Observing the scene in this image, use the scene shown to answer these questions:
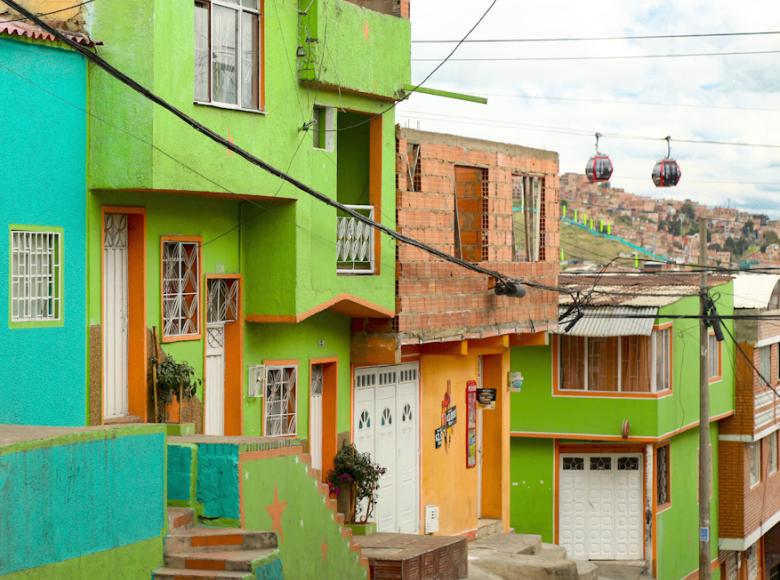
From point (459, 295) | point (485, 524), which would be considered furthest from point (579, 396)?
point (459, 295)

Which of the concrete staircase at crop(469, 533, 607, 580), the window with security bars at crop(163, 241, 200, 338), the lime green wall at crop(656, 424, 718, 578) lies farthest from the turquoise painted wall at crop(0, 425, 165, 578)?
the lime green wall at crop(656, 424, 718, 578)

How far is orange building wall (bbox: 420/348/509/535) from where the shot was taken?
24797 mm

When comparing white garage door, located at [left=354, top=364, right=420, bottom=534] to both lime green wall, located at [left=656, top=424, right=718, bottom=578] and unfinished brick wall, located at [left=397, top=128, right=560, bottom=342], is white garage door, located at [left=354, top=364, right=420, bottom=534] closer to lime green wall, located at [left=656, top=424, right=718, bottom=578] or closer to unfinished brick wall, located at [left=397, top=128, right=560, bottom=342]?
unfinished brick wall, located at [left=397, top=128, right=560, bottom=342]

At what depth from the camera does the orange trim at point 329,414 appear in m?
21.6

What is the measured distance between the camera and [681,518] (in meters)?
35.8

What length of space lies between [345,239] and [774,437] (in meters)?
25.5

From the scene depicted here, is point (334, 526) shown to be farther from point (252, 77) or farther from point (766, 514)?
point (766, 514)

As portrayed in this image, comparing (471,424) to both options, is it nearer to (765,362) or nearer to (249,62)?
(249,62)

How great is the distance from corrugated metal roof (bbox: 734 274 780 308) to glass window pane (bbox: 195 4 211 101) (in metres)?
25.7

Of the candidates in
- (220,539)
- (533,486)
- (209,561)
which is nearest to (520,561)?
(220,539)

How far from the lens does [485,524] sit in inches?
1056

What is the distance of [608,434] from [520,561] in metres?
10.0

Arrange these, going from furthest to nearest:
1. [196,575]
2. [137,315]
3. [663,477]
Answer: [663,477]
[137,315]
[196,575]

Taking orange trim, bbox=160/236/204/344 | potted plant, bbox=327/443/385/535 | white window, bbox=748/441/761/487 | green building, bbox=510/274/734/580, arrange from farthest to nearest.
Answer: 1. white window, bbox=748/441/761/487
2. green building, bbox=510/274/734/580
3. potted plant, bbox=327/443/385/535
4. orange trim, bbox=160/236/204/344
